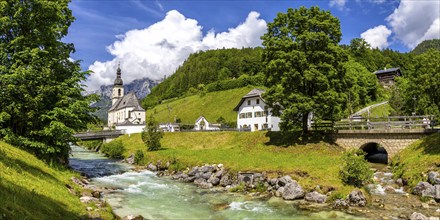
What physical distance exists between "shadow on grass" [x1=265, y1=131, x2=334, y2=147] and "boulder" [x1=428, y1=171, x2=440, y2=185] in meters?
17.3

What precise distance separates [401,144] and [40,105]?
3936 centimetres

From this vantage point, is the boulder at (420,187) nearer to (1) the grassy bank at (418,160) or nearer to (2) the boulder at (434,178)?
(2) the boulder at (434,178)

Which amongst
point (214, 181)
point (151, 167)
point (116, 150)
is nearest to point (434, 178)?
point (214, 181)

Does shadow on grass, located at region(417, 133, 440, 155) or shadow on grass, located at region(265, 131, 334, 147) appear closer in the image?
shadow on grass, located at region(417, 133, 440, 155)

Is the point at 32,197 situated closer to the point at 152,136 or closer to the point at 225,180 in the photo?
the point at 225,180

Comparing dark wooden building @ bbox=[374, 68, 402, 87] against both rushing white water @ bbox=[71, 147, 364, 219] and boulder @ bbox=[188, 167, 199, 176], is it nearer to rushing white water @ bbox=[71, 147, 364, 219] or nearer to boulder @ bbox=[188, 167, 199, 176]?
boulder @ bbox=[188, 167, 199, 176]

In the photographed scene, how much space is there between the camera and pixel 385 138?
39.4 meters

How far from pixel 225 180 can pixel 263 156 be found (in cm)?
834

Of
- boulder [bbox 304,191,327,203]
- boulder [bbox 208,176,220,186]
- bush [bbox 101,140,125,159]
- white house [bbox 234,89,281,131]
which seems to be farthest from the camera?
white house [bbox 234,89,281,131]

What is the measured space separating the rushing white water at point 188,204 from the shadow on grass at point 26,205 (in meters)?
6.56

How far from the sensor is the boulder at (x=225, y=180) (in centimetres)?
3331

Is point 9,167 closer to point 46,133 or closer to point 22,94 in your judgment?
point 46,133

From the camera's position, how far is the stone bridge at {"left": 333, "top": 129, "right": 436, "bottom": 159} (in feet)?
124

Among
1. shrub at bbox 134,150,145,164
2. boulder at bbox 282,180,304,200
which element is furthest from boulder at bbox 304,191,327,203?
shrub at bbox 134,150,145,164
